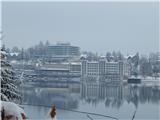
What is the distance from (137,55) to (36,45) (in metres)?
9.83

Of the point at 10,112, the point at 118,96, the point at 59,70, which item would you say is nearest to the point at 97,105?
the point at 118,96

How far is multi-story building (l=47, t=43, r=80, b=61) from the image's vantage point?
36513mm

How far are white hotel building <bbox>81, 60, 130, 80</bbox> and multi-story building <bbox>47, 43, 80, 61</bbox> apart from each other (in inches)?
244

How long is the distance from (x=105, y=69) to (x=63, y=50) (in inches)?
352

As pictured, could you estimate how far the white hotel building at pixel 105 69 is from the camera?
28125 mm

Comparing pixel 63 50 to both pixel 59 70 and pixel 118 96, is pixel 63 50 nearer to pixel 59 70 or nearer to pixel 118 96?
pixel 59 70

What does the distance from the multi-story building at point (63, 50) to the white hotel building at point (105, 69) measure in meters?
6.19

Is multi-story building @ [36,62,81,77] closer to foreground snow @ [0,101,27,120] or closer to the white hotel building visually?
the white hotel building

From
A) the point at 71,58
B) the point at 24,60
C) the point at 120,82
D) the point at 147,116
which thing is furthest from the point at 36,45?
the point at 147,116

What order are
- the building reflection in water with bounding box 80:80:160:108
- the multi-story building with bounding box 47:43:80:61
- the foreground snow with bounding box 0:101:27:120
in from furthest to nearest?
the multi-story building with bounding box 47:43:80:61 → the building reflection in water with bounding box 80:80:160:108 → the foreground snow with bounding box 0:101:27:120

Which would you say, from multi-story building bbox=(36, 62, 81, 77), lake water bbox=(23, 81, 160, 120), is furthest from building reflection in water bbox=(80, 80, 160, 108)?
multi-story building bbox=(36, 62, 81, 77)

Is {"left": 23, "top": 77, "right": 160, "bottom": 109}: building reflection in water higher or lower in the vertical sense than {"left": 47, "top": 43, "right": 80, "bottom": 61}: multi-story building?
lower

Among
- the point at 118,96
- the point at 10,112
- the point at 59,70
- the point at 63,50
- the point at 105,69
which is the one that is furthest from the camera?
the point at 63,50

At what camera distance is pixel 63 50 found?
3738 cm
